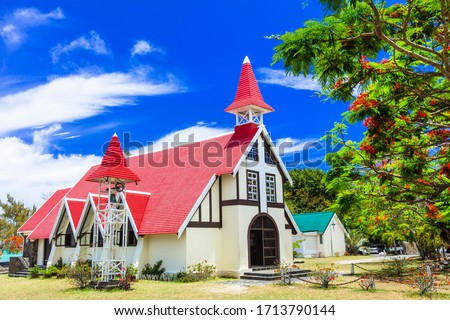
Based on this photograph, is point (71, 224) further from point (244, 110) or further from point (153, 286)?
point (244, 110)

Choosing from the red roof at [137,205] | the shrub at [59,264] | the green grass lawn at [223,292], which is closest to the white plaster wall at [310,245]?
the red roof at [137,205]

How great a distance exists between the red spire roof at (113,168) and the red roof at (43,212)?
12.6 metres

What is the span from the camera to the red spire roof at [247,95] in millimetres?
25547

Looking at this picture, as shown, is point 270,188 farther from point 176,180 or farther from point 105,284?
point 105,284

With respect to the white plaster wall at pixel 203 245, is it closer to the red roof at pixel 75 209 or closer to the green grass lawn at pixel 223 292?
the green grass lawn at pixel 223 292

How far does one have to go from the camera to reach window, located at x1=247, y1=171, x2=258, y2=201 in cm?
2444

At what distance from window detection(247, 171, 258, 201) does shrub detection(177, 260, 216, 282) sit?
4.76 m

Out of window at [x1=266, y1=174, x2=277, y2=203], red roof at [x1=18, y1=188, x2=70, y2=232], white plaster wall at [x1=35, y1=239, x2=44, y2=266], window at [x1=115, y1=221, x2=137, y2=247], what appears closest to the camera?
window at [x1=115, y1=221, x2=137, y2=247]

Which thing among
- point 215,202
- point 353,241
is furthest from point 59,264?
point 353,241

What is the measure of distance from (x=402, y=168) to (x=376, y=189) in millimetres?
6066

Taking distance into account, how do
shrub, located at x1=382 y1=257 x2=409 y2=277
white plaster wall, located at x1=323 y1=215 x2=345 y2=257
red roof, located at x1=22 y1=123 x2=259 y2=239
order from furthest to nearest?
1. white plaster wall, located at x1=323 y1=215 x2=345 y2=257
2. red roof, located at x1=22 y1=123 x2=259 y2=239
3. shrub, located at x1=382 y1=257 x2=409 y2=277

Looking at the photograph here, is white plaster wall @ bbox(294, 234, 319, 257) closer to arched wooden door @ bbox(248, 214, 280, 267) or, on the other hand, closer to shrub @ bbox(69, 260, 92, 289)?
arched wooden door @ bbox(248, 214, 280, 267)

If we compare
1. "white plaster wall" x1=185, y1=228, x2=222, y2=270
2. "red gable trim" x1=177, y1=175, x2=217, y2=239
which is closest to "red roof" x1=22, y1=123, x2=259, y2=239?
"red gable trim" x1=177, y1=175, x2=217, y2=239

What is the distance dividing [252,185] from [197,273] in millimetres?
6254
